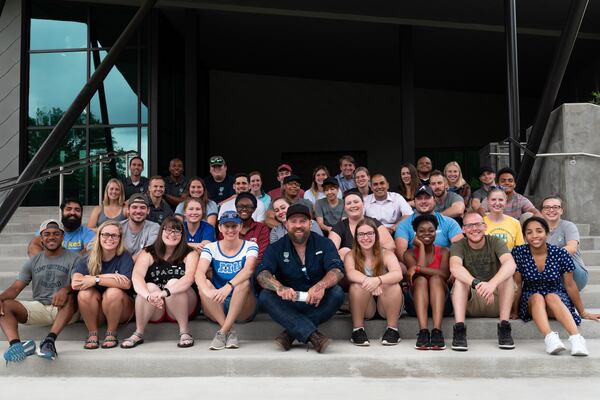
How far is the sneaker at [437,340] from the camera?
401cm

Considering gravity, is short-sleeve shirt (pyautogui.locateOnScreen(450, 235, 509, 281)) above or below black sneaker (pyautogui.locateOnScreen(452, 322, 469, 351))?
above

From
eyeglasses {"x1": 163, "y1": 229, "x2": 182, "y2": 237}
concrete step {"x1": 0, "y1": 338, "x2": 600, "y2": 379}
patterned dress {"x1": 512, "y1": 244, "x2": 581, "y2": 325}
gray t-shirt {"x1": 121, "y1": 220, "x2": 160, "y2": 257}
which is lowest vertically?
concrete step {"x1": 0, "y1": 338, "x2": 600, "y2": 379}

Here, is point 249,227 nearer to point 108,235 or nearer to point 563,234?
point 108,235

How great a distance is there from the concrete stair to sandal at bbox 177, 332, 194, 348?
6cm

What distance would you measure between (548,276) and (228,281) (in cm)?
248

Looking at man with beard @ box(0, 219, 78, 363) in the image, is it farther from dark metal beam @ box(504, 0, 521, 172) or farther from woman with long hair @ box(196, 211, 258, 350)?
dark metal beam @ box(504, 0, 521, 172)

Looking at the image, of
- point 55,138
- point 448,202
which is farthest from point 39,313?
point 448,202

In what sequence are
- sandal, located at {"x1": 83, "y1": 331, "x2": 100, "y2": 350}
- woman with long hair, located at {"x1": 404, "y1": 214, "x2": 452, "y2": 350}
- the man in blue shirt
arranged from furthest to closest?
the man in blue shirt → sandal, located at {"x1": 83, "y1": 331, "x2": 100, "y2": 350} → woman with long hair, located at {"x1": 404, "y1": 214, "x2": 452, "y2": 350}

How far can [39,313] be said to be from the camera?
14.3 ft

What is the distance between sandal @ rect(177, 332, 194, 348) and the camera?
4223 millimetres

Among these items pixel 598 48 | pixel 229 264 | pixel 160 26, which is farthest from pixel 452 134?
pixel 229 264

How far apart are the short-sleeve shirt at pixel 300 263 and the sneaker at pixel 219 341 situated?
0.55 metres

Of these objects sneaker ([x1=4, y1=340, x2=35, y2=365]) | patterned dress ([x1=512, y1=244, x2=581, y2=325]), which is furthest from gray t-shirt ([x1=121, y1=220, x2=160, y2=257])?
patterned dress ([x1=512, y1=244, x2=581, y2=325])

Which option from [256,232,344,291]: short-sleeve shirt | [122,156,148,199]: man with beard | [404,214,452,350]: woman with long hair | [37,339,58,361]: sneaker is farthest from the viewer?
[122,156,148,199]: man with beard
